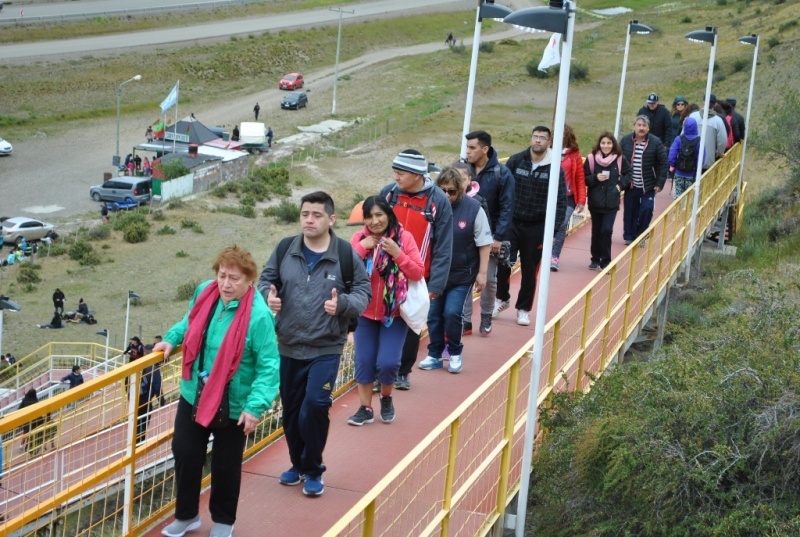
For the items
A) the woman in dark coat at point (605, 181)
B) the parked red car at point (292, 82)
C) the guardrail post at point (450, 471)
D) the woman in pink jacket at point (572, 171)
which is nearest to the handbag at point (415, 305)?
the guardrail post at point (450, 471)

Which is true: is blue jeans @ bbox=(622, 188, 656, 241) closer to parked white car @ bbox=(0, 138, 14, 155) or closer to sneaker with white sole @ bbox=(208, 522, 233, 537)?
sneaker with white sole @ bbox=(208, 522, 233, 537)

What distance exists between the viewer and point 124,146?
5806cm

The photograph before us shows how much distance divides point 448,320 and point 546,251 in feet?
7.20

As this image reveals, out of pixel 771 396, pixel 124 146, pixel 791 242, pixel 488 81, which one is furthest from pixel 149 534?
pixel 488 81

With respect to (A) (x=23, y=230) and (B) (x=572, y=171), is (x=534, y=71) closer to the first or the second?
(A) (x=23, y=230)

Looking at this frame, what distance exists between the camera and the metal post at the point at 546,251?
6.82 meters

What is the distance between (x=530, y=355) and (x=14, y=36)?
245ft

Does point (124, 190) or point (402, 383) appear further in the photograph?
point (124, 190)

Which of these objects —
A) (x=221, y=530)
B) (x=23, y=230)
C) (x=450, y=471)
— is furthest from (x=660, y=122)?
(x=23, y=230)

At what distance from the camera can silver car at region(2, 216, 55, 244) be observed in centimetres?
4091

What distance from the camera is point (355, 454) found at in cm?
775

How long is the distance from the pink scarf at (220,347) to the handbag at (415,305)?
6.61 feet

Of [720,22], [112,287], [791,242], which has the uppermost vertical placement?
[720,22]

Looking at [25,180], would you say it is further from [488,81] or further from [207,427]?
[207,427]
